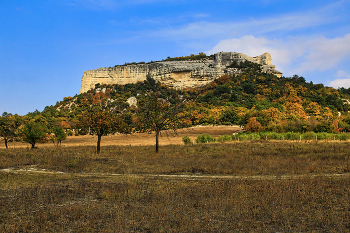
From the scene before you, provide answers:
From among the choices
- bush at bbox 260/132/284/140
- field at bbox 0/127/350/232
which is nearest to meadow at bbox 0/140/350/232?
field at bbox 0/127/350/232

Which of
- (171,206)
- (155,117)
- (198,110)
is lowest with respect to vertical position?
(171,206)

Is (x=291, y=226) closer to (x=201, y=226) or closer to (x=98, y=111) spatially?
(x=201, y=226)

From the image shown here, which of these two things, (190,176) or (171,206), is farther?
(190,176)

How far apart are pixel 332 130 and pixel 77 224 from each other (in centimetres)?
4477

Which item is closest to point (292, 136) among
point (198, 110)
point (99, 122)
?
point (99, 122)

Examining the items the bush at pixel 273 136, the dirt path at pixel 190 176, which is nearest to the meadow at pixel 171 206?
the dirt path at pixel 190 176

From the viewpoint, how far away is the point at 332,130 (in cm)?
4297

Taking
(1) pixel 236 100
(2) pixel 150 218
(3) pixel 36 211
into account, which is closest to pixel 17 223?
(3) pixel 36 211

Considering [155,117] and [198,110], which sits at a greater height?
[198,110]

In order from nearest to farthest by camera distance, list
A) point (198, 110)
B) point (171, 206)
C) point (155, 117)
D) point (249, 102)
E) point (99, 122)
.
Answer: point (171, 206) → point (99, 122) → point (155, 117) → point (198, 110) → point (249, 102)

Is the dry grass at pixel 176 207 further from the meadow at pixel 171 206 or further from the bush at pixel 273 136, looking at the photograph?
the bush at pixel 273 136

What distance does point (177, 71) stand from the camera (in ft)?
317

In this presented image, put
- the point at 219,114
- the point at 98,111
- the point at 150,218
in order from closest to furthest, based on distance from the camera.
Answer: the point at 150,218, the point at 98,111, the point at 219,114

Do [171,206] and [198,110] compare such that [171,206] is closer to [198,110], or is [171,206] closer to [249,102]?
[198,110]
